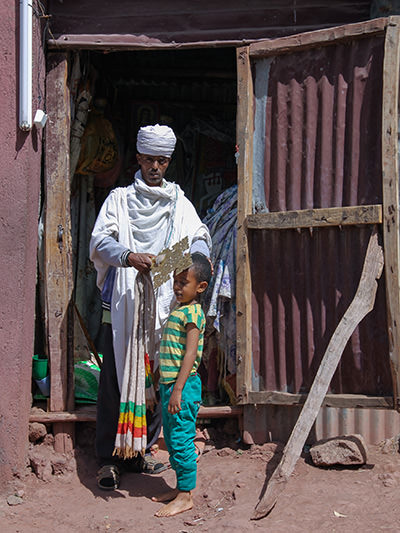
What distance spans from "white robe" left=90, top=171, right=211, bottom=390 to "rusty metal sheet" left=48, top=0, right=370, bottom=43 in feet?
3.37

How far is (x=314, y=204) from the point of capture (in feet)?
14.2

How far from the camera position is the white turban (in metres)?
4.12

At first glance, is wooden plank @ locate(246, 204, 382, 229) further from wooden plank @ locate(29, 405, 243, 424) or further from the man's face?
wooden plank @ locate(29, 405, 243, 424)

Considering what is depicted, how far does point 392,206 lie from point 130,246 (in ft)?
5.03

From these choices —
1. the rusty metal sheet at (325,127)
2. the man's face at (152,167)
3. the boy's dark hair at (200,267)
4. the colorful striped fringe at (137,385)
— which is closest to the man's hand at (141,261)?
the colorful striped fringe at (137,385)

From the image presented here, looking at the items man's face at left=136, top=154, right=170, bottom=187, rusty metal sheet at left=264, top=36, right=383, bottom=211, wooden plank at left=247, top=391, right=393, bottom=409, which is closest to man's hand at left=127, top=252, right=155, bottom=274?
man's face at left=136, top=154, right=170, bottom=187

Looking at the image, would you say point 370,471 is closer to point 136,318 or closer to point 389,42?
point 136,318

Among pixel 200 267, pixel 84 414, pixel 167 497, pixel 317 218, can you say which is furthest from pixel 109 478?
pixel 317 218

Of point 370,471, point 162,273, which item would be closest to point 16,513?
point 162,273

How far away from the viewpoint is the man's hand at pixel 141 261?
384 centimetres

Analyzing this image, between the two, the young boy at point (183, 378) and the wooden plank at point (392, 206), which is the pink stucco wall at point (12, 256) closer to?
the young boy at point (183, 378)

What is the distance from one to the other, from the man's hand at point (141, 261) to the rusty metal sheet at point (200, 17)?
155 centimetres

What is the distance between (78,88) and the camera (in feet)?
16.9

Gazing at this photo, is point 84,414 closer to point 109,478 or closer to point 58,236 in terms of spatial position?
point 109,478
